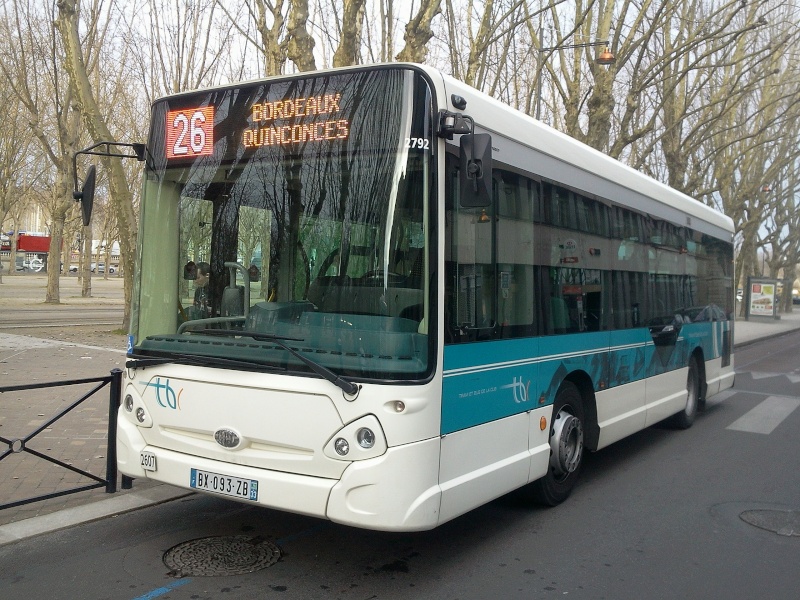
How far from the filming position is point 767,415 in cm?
1101

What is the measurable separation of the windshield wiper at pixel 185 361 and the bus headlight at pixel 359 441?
0.53m

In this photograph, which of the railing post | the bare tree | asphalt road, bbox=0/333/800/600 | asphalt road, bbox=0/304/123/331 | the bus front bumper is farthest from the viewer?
asphalt road, bbox=0/304/123/331

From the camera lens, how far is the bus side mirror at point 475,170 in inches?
173

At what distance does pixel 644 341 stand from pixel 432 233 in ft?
13.6

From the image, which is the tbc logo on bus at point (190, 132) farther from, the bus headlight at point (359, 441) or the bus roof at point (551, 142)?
the bus headlight at point (359, 441)

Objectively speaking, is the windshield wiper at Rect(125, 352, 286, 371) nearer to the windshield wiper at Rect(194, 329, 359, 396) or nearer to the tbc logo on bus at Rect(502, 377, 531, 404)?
the windshield wiper at Rect(194, 329, 359, 396)

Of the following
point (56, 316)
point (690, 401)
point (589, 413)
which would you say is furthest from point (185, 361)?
point (56, 316)

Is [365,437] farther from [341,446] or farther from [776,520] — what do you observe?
[776,520]

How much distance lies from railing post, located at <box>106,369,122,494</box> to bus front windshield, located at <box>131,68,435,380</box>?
2.90 ft

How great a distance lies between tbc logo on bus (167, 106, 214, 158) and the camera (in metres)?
5.07

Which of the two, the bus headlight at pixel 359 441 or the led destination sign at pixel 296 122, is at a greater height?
the led destination sign at pixel 296 122

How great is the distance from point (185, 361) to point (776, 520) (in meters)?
4.52

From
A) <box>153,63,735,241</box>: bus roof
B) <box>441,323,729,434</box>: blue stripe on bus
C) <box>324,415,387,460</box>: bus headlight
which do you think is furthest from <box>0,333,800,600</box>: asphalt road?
<box>153,63,735,241</box>: bus roof

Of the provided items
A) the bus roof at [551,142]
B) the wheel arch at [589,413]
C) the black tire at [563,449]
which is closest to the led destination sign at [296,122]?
the bus roof at [551,142]
